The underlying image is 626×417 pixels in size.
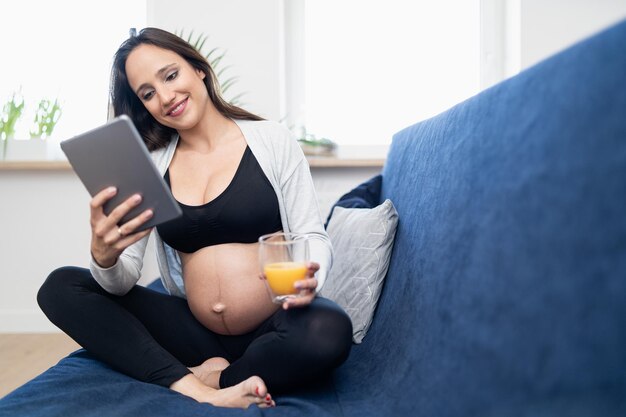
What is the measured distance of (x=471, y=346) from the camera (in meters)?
0.79

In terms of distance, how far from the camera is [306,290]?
43.5 inches

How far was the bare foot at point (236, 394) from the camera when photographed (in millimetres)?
1105

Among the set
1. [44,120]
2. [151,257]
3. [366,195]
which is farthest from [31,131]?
[366,195]

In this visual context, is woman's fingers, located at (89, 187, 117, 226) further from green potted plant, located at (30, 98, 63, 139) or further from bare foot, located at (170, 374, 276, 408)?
green potted plant, located at (30, 98, 63, 139)

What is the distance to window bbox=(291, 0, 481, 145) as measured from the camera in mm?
3238

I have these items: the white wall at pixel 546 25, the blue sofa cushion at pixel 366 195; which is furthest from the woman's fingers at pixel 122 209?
the white wall at pixel 546 25

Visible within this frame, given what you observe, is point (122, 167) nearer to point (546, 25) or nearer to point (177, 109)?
point (177, 109)

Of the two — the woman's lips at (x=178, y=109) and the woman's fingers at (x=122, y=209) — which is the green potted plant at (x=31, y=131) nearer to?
the woman's lips at (x=178, y=109)

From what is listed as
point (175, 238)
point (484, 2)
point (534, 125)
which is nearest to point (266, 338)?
point (175, 238)

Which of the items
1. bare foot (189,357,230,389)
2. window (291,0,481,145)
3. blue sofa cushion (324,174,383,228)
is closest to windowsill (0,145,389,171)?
window (291,0,481,145)

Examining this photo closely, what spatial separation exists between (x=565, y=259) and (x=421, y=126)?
933 millimetres

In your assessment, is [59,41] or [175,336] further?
[59,41]

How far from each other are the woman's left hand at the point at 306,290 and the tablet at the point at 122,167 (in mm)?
266

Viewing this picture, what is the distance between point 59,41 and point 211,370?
2642 millimetres
